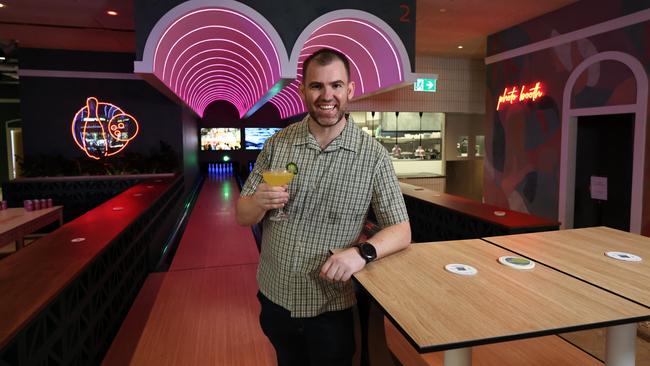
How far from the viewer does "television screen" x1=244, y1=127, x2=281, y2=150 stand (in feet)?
53.9

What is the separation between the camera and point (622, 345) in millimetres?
1402

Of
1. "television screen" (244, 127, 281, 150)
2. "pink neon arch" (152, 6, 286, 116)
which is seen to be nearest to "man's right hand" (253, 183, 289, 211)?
"pink neon arch" (152, 6, 286, 116)

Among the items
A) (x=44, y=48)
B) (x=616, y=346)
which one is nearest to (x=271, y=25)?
(x=616, y=346)

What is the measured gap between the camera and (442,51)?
8.61 m

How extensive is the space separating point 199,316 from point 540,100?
5958 mm

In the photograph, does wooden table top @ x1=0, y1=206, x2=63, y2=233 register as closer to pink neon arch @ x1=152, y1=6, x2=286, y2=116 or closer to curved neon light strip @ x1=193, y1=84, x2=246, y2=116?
pink neon arch @ x1=152, y1=6, x2=286, y2=116

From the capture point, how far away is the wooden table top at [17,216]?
4.81 m

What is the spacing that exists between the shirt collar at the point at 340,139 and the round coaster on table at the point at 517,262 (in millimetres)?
713

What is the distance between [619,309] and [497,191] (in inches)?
272

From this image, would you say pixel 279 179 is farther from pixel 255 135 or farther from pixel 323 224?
pixel 255 135

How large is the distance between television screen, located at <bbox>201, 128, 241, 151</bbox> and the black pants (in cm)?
1523

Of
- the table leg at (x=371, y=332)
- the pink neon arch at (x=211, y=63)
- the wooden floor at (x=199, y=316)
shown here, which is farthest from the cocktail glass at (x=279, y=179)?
the pink neon arch at (x=211, y=63)

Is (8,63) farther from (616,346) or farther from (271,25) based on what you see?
(616,346)

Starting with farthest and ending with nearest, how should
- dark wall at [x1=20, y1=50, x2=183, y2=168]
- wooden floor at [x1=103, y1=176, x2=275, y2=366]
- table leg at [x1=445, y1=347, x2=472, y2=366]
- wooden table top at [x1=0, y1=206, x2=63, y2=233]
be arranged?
1. dark wall at [x1=20, y1=50, x2=183, y2=168]
2. wooden table top at [x1=0, y1=206, x2=63, y2=233]
3. wooden floor at [x1=103, y1=176, x2=275, y2=366]
4. table leg at [x1=445, y1=347, x2=472, y2=366]
